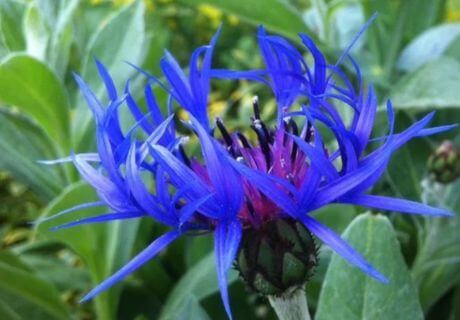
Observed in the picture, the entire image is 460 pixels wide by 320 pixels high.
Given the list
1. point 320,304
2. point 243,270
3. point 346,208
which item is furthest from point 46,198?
point 243,270

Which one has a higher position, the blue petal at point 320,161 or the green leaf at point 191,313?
the blue petal at point 320,161

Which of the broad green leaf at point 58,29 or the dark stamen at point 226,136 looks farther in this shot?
the broad green leaf at point 58,29

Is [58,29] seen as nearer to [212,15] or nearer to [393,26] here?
[393,26]

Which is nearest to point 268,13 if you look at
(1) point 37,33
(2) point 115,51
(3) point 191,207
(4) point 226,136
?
(2) point 115,51

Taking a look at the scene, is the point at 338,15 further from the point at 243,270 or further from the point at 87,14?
the point at 243,270

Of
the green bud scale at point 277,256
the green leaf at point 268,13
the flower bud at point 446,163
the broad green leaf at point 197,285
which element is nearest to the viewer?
the green bud scale at point 277,256

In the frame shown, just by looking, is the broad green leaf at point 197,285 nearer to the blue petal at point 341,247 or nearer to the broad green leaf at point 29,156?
the broad green leaf at point 29,156

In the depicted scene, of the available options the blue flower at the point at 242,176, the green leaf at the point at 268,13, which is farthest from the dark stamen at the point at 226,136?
the green leaf at the point at 268,13
